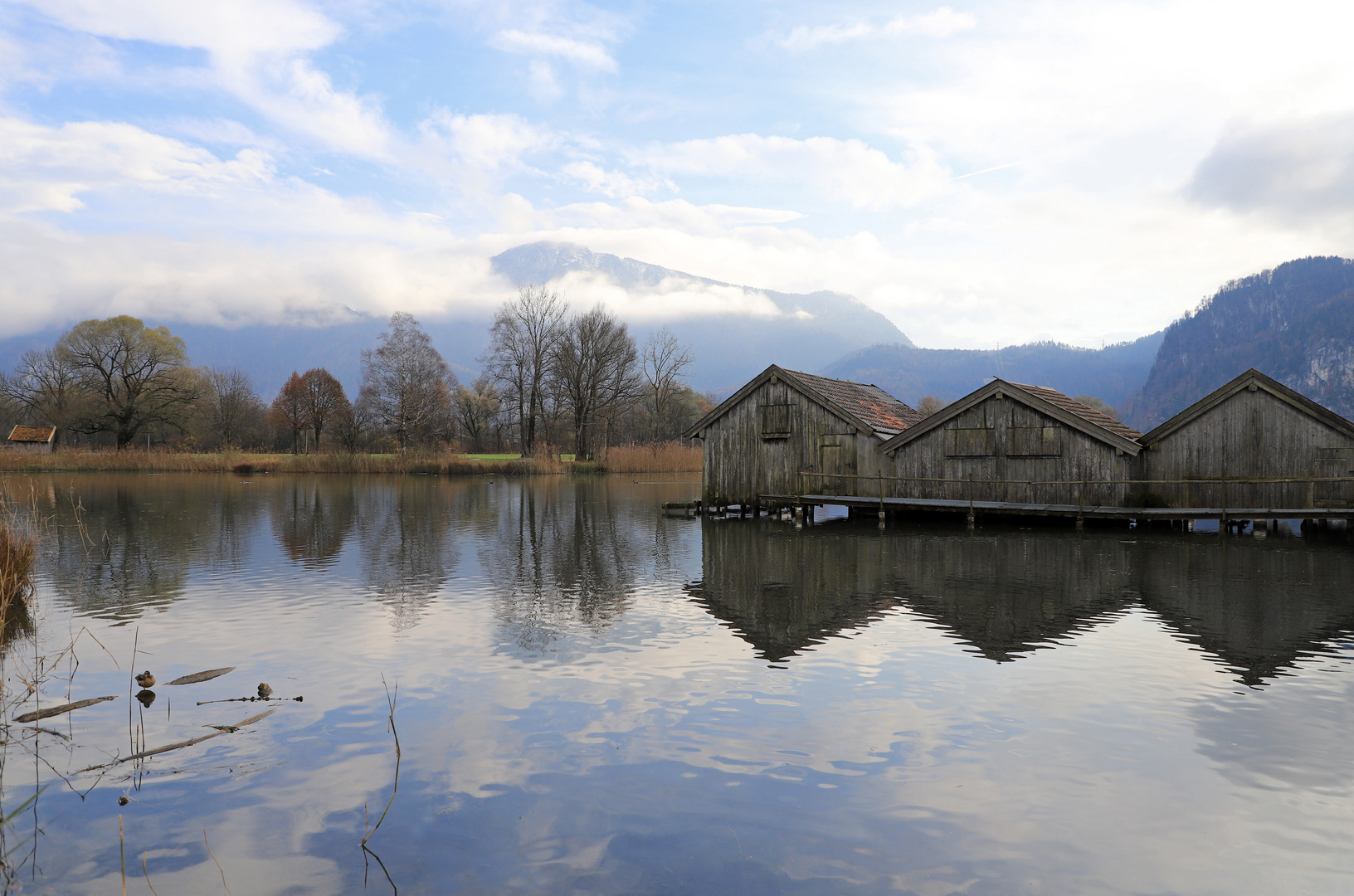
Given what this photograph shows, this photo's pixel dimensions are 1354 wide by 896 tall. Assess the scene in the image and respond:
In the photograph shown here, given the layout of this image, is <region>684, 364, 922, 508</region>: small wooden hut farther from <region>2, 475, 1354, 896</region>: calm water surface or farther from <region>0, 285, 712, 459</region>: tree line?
<region>0, 285, 712, 459</region>: tree line

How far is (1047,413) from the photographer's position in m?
29.6

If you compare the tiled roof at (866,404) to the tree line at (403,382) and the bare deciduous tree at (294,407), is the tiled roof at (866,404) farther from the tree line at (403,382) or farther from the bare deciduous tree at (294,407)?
the bare deciduous tree at (294,407)

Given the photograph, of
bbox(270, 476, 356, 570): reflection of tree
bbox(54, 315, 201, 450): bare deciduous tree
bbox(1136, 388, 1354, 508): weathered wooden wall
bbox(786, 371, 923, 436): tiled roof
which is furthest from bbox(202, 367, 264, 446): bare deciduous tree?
bbox(1136, 388, 1354, 508): weathered wooden wall

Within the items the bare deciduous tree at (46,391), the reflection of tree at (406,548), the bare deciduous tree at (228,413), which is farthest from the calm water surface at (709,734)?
the bare deciduous tree at (228,413)

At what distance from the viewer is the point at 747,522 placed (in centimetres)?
3297

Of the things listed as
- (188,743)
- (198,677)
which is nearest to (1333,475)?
(198,677)

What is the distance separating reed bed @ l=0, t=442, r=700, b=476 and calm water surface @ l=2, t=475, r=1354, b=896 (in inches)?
1864

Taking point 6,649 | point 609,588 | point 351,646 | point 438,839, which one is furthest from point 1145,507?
point 6,649

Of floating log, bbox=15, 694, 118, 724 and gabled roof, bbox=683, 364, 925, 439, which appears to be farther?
gabled roof, bbox=683, 364, 925, 439

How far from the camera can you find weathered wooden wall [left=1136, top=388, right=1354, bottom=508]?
2645 centimetres

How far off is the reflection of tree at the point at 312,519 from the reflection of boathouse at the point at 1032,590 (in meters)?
11.2

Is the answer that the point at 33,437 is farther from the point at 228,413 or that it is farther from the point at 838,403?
the point at 838,403

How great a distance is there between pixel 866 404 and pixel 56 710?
31.3 metres

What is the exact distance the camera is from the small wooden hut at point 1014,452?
28.9 m
